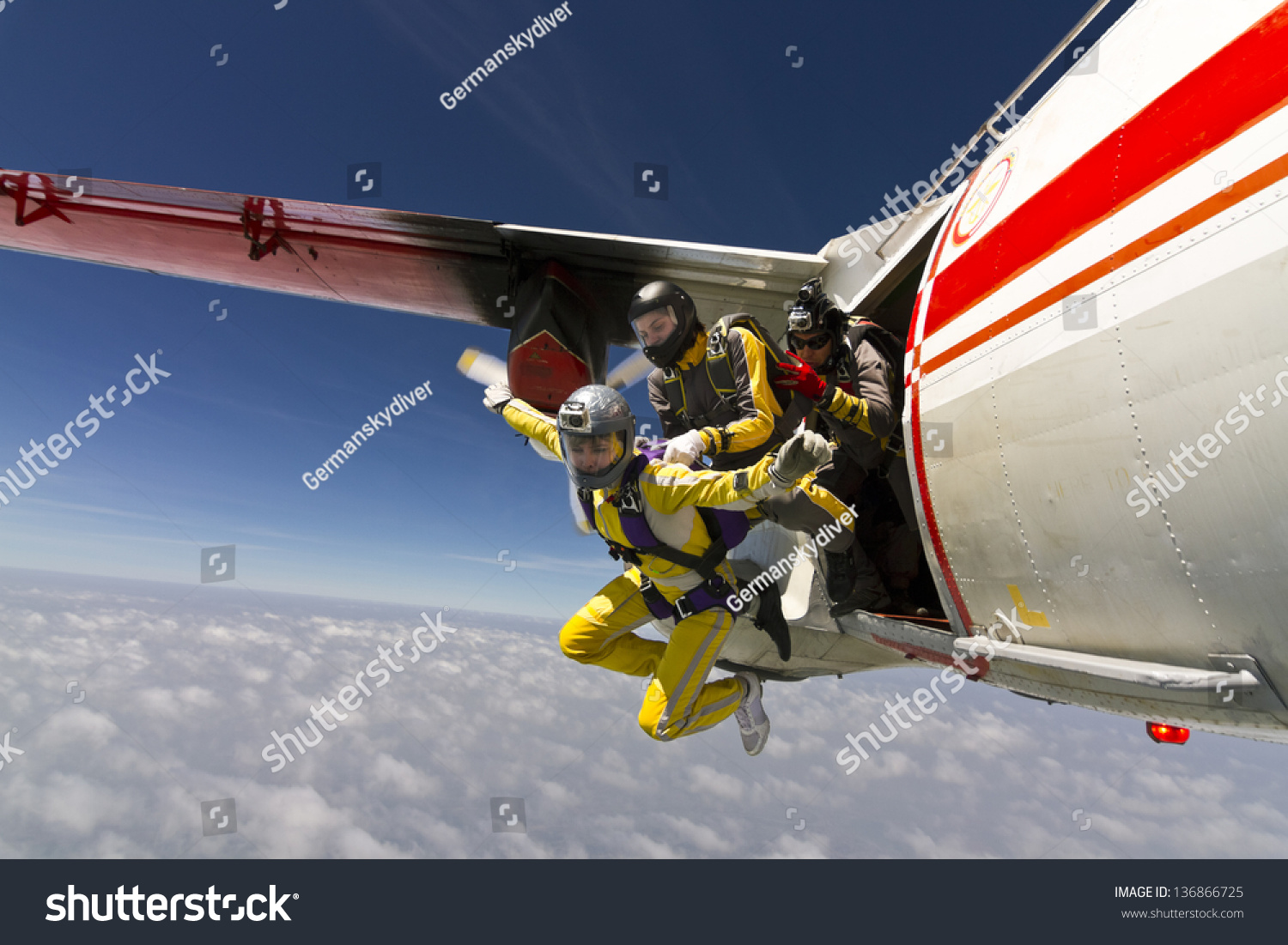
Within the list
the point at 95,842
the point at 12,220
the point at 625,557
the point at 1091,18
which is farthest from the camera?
the point at 95,842

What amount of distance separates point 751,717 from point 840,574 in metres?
1.42

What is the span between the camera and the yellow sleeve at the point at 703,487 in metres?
3.14

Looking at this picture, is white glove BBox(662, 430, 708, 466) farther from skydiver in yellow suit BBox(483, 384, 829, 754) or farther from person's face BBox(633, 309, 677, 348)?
person's face BBox(633, 309, 677, 348)

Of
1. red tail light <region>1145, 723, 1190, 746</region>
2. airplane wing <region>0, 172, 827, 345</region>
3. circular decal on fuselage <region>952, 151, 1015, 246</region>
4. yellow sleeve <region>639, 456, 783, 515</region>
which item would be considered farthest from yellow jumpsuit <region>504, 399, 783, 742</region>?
red tail light <region>1145, 723, 1190, 746</region>

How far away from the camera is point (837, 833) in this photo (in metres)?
167

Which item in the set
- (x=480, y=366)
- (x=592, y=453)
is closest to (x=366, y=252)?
(x=480, y=366)

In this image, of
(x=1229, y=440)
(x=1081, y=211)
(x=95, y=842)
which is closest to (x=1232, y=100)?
(x=1081, y=211)

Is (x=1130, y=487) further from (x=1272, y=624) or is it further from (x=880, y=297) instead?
(x=880, y=297)

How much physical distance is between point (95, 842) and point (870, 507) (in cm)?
18097

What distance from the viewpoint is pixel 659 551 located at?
3.81 metres

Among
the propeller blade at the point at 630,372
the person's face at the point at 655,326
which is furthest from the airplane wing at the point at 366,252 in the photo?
the person's face at the point at 655,326

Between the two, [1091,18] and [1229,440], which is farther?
[1091,18]

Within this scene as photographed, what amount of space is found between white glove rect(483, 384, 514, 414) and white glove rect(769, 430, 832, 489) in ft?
7.55

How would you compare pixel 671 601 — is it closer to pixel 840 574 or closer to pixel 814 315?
pixel 840 574
